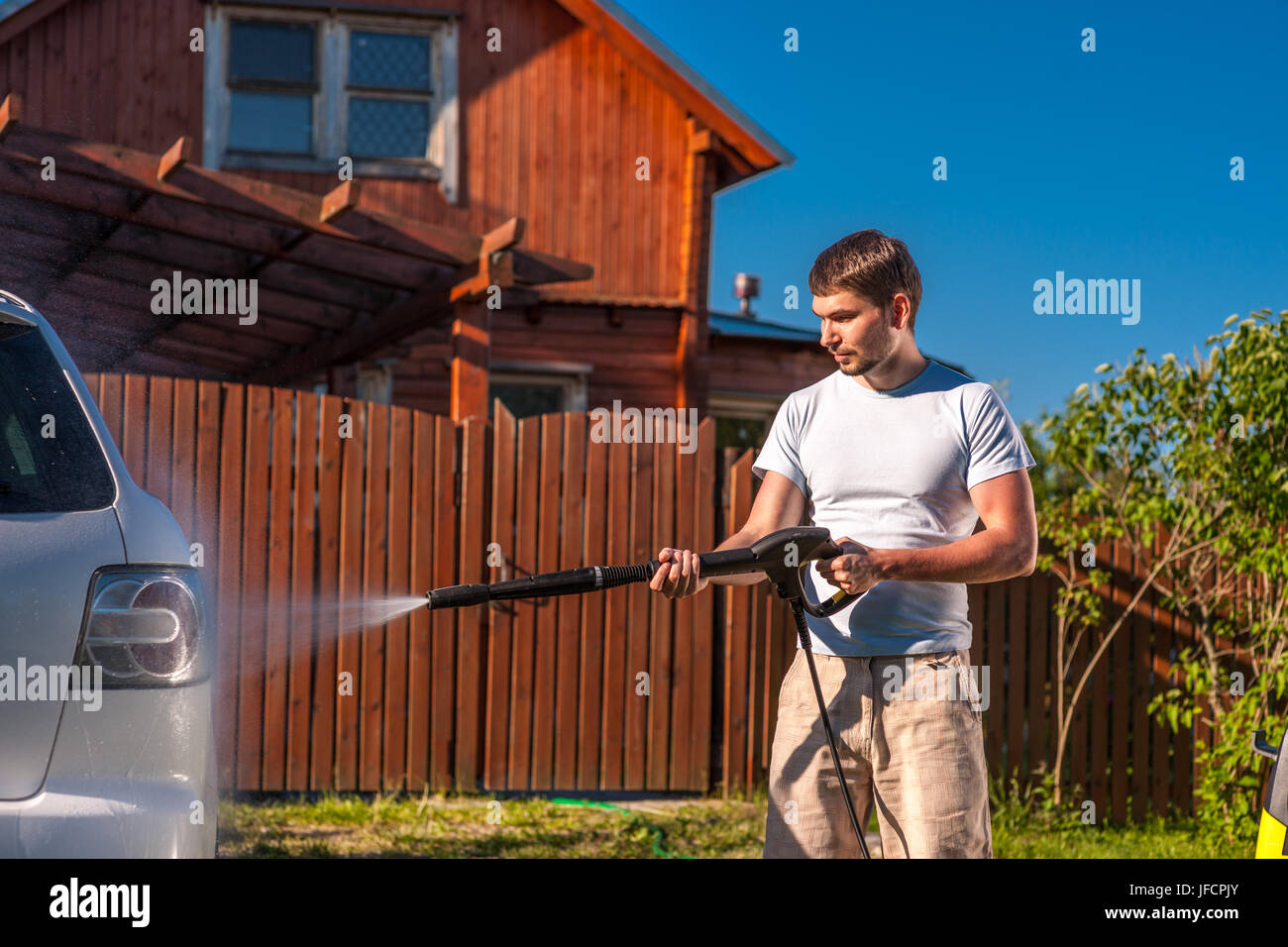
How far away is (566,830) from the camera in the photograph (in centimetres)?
632

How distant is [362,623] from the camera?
22.6 ft

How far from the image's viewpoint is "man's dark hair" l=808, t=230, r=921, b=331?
2.78m

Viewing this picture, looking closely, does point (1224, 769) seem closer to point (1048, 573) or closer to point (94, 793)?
point (1048, 573)

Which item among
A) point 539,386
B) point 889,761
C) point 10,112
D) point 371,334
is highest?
point 10,112

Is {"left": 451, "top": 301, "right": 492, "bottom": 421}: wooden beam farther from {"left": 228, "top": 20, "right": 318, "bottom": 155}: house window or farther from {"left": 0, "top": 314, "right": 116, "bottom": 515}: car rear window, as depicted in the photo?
{"left": 0, "top": 314, "right": 116, "bottom": 515}: car rear window

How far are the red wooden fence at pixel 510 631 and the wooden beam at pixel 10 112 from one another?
169 centimetres

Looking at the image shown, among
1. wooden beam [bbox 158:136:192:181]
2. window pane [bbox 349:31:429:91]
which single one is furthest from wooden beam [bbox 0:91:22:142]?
window pane [bbox 349:31:429:91]

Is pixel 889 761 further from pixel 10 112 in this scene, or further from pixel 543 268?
pixel 543 268

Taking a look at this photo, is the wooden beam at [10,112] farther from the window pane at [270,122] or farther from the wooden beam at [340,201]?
the window pane at [270,122]

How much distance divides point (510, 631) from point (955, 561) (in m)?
4.59

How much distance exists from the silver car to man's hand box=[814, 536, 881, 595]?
1396 mm

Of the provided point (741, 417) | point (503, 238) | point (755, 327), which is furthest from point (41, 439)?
point (755, 327)

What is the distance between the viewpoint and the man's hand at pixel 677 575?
8.54 ft
